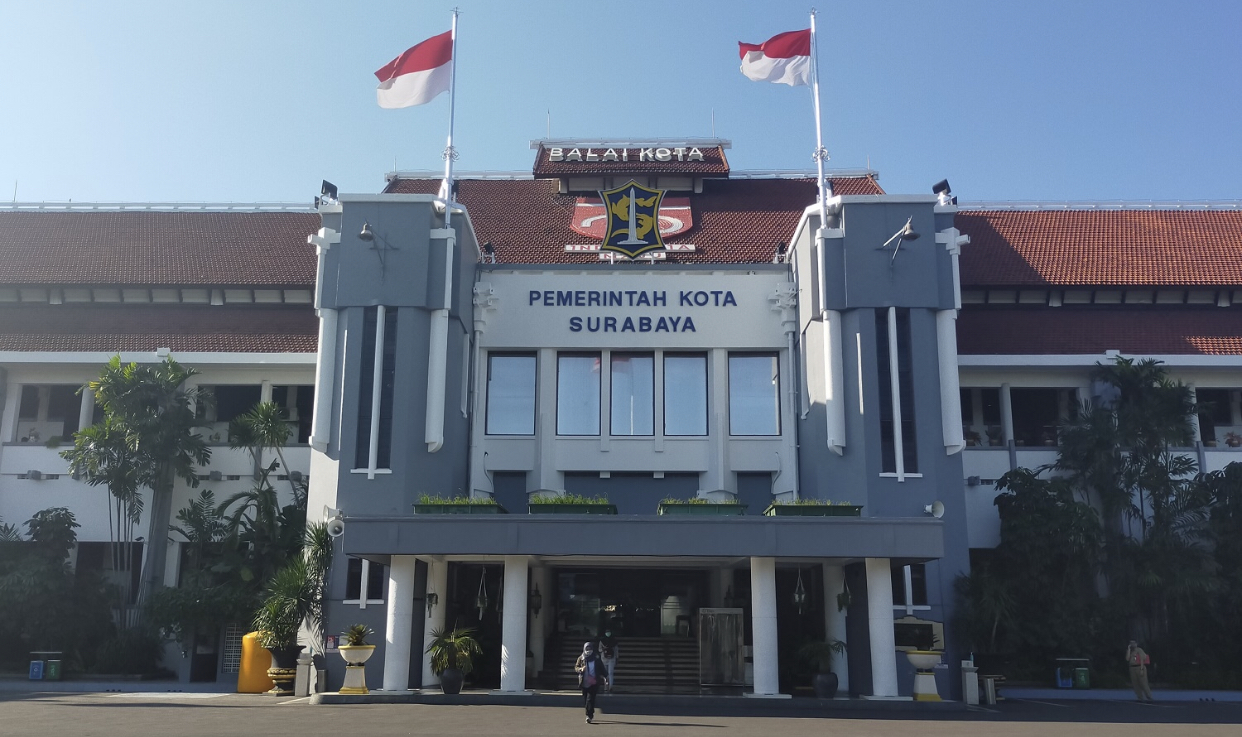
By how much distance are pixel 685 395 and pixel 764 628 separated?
28.9 feet

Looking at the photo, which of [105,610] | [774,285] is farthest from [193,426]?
→ [774,285]

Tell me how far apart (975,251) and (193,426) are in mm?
25654

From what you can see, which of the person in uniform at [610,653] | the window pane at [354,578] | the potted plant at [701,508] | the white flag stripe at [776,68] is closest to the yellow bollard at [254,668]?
the window pane at [354,578]

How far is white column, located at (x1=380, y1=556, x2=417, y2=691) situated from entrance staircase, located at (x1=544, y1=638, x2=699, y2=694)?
4784 millimetres

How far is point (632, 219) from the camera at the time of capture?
30797 millimetres

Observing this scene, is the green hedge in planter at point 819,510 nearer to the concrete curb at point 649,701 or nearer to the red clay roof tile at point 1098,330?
the concrete curb at point 649,701

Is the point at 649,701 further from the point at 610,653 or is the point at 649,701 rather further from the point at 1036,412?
the point at 1036,412

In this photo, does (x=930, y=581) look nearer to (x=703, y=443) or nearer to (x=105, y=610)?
(x=703, y=443)

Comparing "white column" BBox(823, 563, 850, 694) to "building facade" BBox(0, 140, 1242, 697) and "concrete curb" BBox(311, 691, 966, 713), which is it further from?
"concrete curb" BBox(311, 691, 966, 713)

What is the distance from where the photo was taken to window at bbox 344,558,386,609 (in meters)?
25.2

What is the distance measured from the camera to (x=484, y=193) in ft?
129

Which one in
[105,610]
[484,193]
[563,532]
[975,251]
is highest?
[484,193]

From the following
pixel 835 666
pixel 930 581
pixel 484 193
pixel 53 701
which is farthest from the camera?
pixel 484 193

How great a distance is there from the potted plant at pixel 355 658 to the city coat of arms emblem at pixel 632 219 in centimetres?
1373
